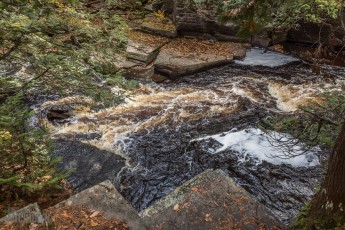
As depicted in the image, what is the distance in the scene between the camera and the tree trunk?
111 inches

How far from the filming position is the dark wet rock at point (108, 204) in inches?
134

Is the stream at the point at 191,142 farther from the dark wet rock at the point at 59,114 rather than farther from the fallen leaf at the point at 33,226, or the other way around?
the fallen leaf at the point at 33,226

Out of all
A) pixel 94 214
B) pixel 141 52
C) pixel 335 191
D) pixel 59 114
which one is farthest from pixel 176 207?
pixel 141 52

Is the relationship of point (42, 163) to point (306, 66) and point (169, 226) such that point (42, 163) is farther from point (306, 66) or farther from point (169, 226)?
point (306, 66)

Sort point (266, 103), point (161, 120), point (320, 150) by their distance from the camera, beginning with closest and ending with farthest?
point (320, 150), point (161, 120), point (266, 103)

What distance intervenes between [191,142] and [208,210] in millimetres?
3757

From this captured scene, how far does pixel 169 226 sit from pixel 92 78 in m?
3.30

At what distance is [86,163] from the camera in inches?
Answer: 264

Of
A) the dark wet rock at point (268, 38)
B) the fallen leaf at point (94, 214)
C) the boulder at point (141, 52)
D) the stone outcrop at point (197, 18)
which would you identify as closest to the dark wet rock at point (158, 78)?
the boulder at point (141, 52)

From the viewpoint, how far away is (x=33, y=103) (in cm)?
880

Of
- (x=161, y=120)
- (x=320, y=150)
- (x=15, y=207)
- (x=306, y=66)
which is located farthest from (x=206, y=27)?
(x=15, y=207)

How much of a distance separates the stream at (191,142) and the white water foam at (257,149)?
0.02 meters

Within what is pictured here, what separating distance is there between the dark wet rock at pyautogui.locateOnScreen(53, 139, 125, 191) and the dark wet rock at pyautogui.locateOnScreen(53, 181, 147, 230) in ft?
7.97

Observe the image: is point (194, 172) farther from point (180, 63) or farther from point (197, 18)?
point (197, 18)
